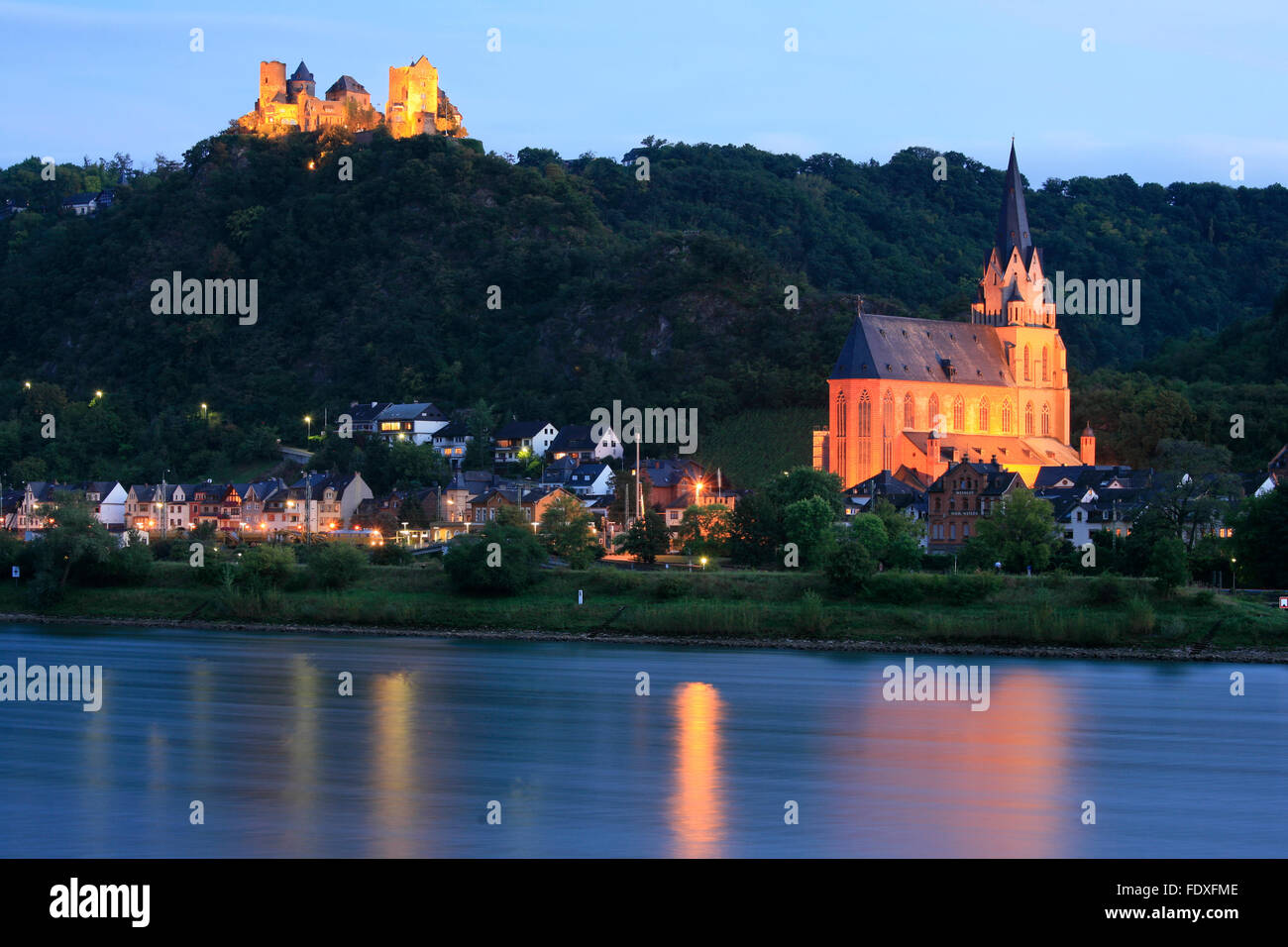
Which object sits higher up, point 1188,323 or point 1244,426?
point 1188,323

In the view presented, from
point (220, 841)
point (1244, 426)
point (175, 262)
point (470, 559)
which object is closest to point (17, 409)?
point (175, 262)

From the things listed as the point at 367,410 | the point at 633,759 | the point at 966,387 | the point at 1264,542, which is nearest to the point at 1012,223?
the point at 966,387

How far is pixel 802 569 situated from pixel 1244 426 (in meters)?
44.0

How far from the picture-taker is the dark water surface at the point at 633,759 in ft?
91.5

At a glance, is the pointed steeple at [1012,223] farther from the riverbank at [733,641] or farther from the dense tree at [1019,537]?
the riverbank at [733,641]

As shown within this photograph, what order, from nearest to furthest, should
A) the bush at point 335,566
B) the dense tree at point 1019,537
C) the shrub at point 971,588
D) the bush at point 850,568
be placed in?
1. the shrub at point 971,588
2. the bush at point 850,568
3. the dense tree at point 1019,537
4. the bush at point 335,566

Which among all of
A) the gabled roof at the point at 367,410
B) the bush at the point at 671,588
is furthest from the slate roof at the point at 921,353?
the bush at the point at 671,588

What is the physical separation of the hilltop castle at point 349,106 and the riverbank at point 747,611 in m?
89.1

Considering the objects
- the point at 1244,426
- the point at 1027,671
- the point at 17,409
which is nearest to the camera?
the point at 1027,671

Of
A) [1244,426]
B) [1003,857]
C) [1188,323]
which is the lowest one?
[1003,857]

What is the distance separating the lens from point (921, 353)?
10288 cm

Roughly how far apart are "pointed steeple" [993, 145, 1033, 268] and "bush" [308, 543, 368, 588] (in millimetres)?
59611
